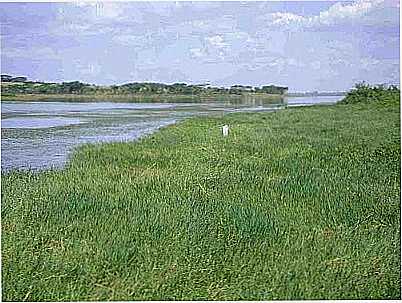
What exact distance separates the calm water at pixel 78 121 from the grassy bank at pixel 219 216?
0.05 m

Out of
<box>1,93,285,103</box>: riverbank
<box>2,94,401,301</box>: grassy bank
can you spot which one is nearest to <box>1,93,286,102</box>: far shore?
<box>1,93,285,103</box>: riverbank

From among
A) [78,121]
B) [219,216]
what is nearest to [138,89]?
[78,121]

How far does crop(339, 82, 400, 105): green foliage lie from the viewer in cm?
207

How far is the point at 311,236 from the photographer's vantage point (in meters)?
1.98

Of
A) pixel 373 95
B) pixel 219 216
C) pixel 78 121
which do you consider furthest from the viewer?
pixel 78 121

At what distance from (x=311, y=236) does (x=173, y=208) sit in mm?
449

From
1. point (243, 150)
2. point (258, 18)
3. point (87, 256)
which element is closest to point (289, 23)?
point (258, 18)

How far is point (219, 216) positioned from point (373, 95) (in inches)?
26.1

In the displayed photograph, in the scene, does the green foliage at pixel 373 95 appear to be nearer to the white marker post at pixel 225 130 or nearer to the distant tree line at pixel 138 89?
the distant tree line at pixel 138 89

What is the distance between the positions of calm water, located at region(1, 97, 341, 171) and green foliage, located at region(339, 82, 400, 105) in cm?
7

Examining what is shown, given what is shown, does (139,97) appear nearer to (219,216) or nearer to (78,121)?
(78,121)

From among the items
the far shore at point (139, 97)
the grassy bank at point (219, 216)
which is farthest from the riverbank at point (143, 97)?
the grassy bank at point (219, 216)

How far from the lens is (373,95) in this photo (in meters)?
2.14

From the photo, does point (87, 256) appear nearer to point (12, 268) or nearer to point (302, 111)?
point (12, 268)
